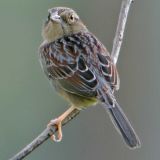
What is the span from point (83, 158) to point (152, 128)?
81 cm

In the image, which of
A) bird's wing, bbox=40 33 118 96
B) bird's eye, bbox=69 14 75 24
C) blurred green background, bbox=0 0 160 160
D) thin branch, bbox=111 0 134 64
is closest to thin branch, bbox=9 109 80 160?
bird's wing, bbox=40 33 118 96

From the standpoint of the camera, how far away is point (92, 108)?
10.5 m

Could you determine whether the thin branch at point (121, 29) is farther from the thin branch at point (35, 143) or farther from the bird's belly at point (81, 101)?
the thin branch at point (35, 143)

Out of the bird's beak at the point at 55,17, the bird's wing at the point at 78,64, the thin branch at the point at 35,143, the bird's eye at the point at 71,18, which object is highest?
the bird's beak at the point at 55,17

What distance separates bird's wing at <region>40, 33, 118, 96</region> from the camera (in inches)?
247

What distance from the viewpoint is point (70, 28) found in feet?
22.0

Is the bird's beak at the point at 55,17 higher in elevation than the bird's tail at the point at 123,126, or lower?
higher

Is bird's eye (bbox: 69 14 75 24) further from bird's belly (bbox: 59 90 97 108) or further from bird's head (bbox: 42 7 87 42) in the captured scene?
bird's belly (bbox: 59 90 97 108)

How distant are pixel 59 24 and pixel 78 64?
37 centimetres

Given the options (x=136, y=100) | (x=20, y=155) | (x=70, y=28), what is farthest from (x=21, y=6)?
(x=20, y=155)

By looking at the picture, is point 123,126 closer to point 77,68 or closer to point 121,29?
point 77,68

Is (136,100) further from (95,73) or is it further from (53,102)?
(95,73)

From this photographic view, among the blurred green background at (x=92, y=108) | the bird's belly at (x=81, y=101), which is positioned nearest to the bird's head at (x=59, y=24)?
the bird's belly at (x=81, y=101)

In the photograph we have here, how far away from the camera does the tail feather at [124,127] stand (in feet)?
19.4
